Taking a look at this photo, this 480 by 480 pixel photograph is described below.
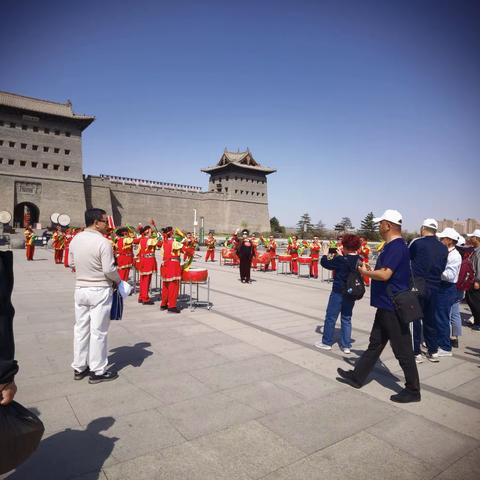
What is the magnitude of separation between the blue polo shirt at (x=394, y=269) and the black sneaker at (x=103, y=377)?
9.39 feet

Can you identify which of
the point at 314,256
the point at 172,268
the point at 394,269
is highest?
the point at 394,269

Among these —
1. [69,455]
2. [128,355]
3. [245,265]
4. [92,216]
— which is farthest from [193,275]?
[245,265]

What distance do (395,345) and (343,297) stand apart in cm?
149

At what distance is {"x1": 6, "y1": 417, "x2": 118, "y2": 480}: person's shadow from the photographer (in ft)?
7.47

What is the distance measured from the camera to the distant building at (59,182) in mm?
37188

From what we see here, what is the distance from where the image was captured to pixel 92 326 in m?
3.69

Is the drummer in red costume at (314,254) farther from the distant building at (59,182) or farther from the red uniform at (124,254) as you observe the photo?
the distant building at (59,182)

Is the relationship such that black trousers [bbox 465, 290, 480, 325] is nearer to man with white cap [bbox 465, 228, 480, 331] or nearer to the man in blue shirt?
man with white cap [bbox 465, 228, 480, 331]

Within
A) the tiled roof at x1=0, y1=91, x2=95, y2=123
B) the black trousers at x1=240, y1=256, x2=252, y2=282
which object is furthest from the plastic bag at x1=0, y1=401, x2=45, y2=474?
the tiled roof at x1=0, y1=91, x2=95, y2=123

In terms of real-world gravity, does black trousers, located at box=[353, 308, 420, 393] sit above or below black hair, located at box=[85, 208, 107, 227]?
below

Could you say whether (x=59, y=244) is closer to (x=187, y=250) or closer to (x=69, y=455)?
(x=187, y=250)

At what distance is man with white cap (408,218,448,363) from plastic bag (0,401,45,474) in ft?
14.6

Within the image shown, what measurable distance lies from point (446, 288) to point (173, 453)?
14.5ft

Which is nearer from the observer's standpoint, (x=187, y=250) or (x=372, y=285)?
(x=372, y=285)
